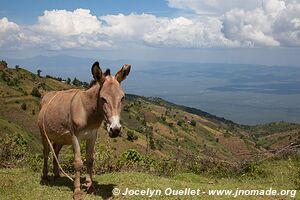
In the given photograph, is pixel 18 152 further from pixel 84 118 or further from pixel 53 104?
pixel 84 118

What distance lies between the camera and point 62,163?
15.4 meters

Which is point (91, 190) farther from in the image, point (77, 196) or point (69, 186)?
point (69, 186)

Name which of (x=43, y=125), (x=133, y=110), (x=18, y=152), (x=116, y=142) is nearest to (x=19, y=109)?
(x=116, y=142)

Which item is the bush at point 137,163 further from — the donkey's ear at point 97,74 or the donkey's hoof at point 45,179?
the donkey's ear at point 97,74

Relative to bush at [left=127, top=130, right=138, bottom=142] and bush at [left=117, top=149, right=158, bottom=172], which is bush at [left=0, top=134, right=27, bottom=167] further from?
bush at [left=127, top=130, right=138, bottom=142]

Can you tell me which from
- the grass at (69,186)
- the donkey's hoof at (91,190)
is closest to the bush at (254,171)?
the grass at (69,186)

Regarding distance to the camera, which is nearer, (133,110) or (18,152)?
(18,152)

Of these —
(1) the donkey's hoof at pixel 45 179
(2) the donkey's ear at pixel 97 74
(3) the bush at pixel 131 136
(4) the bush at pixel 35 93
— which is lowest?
(3) the bush at pixel 131 136

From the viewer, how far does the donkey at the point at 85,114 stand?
27.1 ft

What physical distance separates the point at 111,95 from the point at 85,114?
1.20 meters

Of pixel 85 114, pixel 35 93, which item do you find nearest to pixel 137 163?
pixel 85 114

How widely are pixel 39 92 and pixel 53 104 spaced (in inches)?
4761

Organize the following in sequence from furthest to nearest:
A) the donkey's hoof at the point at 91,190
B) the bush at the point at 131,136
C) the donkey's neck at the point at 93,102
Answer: the bush at the point at 131,136 → the donkey's hoof at the point at 91,190 → the donkey's neck at the point at 93,102

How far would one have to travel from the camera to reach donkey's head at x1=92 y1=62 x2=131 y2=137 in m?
7.77
